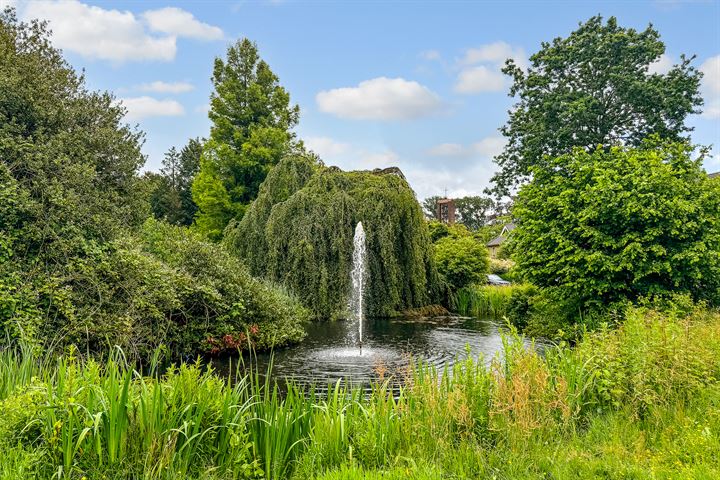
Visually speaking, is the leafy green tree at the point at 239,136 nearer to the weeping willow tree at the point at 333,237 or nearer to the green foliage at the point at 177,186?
the green foliage at the point at 177,186

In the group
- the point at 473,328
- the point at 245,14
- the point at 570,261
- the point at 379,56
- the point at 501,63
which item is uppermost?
the point at 501,63

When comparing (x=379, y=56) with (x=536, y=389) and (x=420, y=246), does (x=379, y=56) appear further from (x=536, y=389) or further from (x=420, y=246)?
(x=536, y=389)

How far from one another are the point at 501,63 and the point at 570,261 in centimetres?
1644

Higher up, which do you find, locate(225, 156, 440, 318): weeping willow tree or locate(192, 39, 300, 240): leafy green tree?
locate(192, 39, 300, 240): leafy green tree

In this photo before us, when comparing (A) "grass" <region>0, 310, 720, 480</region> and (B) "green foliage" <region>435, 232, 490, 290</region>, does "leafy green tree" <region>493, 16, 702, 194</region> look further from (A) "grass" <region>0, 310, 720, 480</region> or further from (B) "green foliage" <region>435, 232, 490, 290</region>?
(A) "grass" <region>0, 310, 720, 480</region>

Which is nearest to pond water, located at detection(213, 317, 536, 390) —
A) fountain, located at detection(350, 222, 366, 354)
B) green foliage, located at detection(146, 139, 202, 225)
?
fountain, located at detection(350, 222, 366, 354)

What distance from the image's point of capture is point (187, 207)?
114ft

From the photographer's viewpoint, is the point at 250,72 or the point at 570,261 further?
the point at 250,72

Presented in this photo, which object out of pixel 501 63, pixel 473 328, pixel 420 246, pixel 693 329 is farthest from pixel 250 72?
pixel 693 329

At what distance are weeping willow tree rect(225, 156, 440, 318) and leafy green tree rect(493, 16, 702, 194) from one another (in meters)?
8.13

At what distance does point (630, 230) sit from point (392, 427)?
22.7 ft

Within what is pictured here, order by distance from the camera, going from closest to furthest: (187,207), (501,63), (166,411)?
1. (166,411)
2. (501,63)
3. (187,207)

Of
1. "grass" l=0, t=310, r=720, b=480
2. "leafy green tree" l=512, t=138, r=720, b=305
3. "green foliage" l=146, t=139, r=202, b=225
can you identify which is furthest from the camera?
"green foliage" l=146, t=139, r=202, b=225

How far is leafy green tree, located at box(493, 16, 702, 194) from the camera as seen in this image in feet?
59.6
